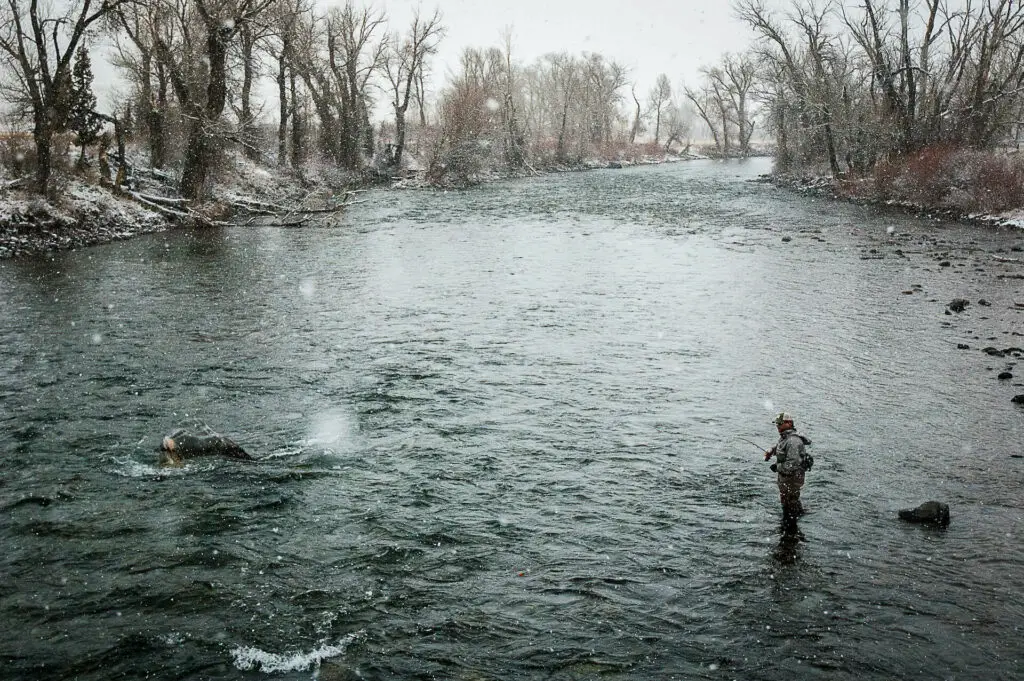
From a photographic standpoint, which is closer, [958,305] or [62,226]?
[958,305]

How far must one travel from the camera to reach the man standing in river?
25.3 feet

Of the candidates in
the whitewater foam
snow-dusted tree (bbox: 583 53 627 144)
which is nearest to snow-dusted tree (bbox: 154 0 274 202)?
the whitewater foam

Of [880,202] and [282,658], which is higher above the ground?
[880,202]

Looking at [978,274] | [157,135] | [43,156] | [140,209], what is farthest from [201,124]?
[978,274]

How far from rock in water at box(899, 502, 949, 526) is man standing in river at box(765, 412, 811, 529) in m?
1.16

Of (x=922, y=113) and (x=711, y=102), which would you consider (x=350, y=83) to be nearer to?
(x=922, y=113)

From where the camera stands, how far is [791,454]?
7.72 m

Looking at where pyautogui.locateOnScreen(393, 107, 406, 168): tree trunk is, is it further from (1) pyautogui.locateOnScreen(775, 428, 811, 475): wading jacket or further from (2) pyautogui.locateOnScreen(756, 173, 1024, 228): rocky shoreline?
(1) pyautogui.locateOnScreen(775, 428, 811, 475): wading jacket

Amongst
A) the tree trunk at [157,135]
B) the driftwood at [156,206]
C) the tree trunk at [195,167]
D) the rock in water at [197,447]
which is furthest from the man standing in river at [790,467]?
the tree trunk at [157,135]

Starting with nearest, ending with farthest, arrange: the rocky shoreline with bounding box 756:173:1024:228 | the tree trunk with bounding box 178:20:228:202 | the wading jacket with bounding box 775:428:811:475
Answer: the wading jacket with bounding box 775:428:811:475 < the rocky shoreline with bounding box 756:173:1024:228 < the tree trunk with bounding box 178:20:228:202

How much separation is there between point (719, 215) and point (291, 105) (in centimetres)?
3285

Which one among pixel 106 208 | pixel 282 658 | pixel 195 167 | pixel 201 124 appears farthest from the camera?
pixel 195 167

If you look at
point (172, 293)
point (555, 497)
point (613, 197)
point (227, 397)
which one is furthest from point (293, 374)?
point (613, 197)

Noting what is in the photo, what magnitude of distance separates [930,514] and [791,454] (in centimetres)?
165
